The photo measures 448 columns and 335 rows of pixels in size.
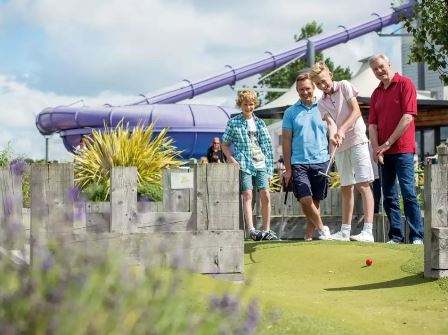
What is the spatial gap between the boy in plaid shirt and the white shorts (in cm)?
91

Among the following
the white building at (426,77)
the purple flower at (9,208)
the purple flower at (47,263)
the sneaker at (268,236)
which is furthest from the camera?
the white building at (426,77)

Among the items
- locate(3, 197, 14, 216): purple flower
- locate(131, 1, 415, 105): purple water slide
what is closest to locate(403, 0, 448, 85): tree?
locate(3, 197, 14, 216): purple flower

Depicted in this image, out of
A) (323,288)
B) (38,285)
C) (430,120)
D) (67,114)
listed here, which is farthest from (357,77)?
(38,285)

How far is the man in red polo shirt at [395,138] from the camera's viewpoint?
415 inches

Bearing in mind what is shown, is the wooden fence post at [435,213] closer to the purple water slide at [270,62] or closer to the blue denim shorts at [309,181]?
the blue denim shorts at [309,181]

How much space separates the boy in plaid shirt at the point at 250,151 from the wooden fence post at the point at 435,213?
11.0 feet

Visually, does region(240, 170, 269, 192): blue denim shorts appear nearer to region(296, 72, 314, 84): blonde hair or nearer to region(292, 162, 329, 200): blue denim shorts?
region(292, 162, 329, 200): blue denim shorts

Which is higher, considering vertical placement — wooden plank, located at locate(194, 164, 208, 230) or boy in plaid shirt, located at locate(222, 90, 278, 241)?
boy in plaid shirt, located at locate(222, 90, 278, 241)

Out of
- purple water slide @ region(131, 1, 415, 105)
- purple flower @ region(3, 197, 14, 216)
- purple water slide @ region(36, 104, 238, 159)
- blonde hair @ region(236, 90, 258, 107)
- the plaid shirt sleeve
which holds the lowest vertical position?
purple flower @ region(3, 197, 14, 216)

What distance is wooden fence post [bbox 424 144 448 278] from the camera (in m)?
8.16

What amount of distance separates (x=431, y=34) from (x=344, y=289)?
11.5m

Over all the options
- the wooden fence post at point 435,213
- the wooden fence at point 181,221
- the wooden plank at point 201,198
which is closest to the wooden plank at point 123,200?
the wooden fence at point 181,221

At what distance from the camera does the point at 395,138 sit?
10477 millimetres

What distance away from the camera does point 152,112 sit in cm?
3522
